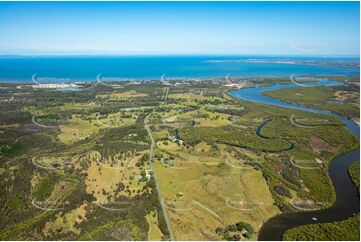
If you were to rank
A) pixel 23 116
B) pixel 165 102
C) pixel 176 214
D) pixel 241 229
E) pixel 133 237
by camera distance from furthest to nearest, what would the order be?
1. pixel 165 102
2. pixel 23 116
3. pixel 176 214
4. pixel 241 229
5. pixel 133 237

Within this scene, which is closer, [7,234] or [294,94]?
[7,234]

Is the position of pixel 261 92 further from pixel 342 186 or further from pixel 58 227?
pixel 58 227

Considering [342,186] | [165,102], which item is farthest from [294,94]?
[342,186]

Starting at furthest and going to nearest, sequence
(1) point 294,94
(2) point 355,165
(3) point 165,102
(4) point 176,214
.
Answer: (1) point 294,94, (3) point 165,102, (2) point 355,165, (4) point 176,214

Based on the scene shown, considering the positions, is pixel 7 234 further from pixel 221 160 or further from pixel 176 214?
pixel 221 160

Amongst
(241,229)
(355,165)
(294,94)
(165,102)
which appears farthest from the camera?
(294,94)

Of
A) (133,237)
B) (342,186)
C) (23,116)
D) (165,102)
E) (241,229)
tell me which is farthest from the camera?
(165,102)

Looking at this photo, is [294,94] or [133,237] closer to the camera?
[133,237]

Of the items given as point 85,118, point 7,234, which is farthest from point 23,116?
point 7,234
